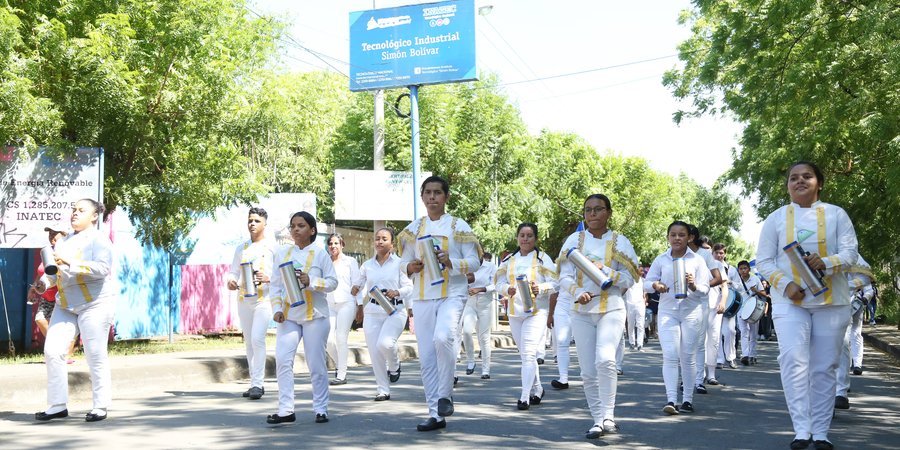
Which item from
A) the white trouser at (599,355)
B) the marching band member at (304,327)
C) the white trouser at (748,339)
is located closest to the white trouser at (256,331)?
the marching band member at (304,327)

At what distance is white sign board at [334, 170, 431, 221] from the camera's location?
2609 centimetres

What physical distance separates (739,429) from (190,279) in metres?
16.4

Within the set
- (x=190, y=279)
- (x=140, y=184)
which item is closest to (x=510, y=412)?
(x=140, y=184)

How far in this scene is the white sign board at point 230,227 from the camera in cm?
2209

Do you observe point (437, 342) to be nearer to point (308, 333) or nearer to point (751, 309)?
point (308, 333)

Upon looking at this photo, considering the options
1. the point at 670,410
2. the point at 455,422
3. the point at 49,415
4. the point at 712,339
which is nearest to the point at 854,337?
the point at 712,339

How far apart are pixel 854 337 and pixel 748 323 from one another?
254 cm

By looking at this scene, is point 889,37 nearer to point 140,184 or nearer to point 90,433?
point 90,433

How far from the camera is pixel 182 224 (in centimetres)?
1689

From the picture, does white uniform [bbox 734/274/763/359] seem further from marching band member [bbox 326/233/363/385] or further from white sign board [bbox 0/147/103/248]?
white sign board [bbox 0/147/103/248]

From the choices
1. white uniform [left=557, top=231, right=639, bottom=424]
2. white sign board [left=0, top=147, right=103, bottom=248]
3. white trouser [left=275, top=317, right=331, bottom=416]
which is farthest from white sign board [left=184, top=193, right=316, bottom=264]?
white uniform [left=557, top=231, right=639, bottom=424]

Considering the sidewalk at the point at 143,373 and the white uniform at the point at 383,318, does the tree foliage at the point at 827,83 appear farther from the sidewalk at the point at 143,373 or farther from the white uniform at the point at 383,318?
the sidewalk at the point at 143,373

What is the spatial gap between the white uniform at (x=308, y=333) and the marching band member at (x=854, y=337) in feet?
13.7

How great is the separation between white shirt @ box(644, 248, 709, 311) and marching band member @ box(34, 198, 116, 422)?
512 centimetres
